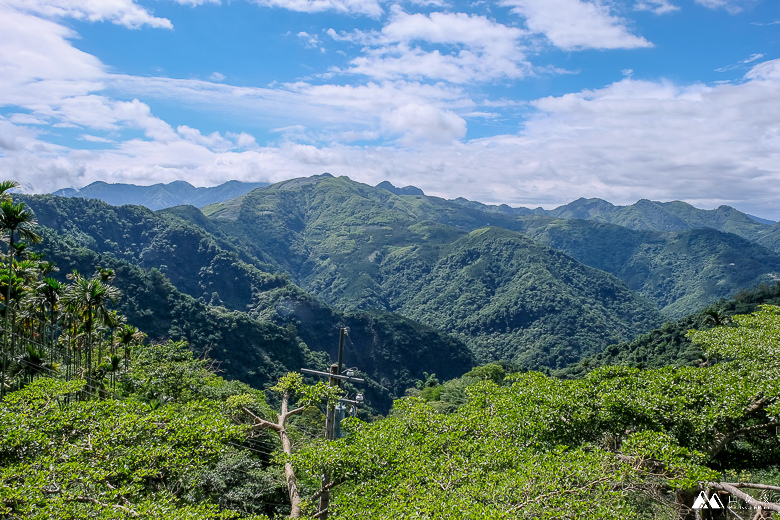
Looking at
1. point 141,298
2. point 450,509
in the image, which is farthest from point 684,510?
point 141,298

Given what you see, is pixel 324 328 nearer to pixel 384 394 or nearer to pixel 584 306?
pixel 384 394

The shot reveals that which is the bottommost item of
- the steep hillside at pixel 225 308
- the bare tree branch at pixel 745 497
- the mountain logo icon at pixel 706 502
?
the steep hillside at pixel 225 308

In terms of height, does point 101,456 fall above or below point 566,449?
above

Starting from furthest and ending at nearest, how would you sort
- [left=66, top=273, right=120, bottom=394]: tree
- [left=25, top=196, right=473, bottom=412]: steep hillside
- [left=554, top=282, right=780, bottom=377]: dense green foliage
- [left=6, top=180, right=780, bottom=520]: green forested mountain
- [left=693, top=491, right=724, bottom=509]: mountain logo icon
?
[left=25, top=196, right=473, bottom=412]: steep hillside
[left=554, top=282, right=780, bottom=377]: dense green foliage
[left=66, top=273, right=120, bottom=394]: tree
[left=6, top=180, right=780, bottom=520]: green forested mountain
[left=693, top=491, right=724, bottom=509]: mountain logo icon

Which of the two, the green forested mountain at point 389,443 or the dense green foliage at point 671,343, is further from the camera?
the dense green foliage at point 671,343

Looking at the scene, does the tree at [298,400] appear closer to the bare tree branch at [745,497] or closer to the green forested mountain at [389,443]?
the green forested mountain at [389,443]

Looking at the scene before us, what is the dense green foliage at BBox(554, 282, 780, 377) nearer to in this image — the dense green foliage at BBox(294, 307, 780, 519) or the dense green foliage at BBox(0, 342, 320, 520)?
the dense green foliage at BBox(294, 307, 780, 519)

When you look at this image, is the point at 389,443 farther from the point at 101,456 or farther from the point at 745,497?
the point at 745,497

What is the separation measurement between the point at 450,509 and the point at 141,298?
302 feet

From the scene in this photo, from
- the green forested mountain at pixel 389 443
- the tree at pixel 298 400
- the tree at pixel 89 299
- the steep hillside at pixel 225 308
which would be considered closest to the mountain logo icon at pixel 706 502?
the green forested mountain at pixel 389 443

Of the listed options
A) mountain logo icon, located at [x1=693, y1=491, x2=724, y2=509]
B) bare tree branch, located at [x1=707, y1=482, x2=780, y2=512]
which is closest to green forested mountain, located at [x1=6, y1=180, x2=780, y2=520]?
bare tree branch, located at [x1=707, y1=482, x2=780, y2=512]

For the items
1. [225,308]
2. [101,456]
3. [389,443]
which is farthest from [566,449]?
[225,308]

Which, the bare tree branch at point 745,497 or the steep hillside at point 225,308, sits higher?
the bare tree branch at point 745,497

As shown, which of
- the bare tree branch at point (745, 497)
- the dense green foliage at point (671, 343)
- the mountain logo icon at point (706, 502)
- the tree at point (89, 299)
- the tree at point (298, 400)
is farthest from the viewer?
the dense green foliage at point (671, 343)
